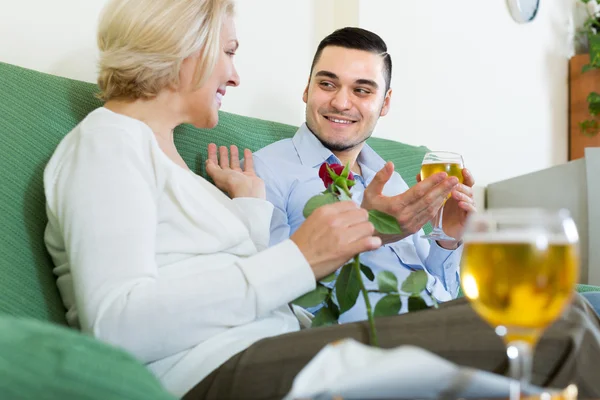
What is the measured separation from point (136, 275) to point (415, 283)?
364 millimetres

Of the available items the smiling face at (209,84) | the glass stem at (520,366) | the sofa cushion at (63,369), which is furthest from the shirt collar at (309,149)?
the glass stem at (520,366)

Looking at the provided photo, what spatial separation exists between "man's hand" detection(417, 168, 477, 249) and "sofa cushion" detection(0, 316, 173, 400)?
106 centimetres

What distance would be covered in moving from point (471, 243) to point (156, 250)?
692mm

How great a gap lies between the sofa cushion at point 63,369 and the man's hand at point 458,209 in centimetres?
106

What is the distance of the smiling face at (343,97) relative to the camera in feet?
6.79

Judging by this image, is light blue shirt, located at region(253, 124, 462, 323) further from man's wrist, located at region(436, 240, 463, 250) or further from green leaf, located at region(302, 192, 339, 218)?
green leaf, located at region(302, 192, 339, 218)

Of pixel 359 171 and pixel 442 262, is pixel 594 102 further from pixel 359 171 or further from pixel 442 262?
pixel 442 262

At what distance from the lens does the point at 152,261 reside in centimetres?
106

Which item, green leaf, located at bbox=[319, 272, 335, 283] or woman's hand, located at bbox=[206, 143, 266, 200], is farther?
woman's hand, located at bbox=[206, 143, 266, 200]

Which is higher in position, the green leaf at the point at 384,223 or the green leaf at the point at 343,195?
the green leaf at the point at 343,195

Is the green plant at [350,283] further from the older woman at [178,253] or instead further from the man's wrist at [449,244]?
the man's wrist at [449,244]

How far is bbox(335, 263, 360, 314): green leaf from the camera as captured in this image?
1.08m

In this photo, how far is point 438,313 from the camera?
3.39 ft

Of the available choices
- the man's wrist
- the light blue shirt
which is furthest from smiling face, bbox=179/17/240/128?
the man's wrist
